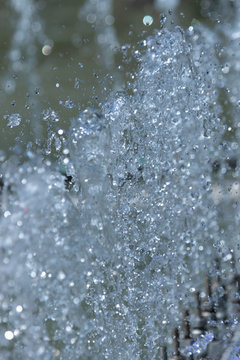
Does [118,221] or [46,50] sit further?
[46,50]

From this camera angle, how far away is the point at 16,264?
11.7 ft

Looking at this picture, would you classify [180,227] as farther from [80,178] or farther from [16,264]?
[16,264]

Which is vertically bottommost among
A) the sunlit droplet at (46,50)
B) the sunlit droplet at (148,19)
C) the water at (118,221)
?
the water at (118,221)

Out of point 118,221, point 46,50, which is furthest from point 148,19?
point 118,221

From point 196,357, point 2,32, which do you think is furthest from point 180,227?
point 2,32

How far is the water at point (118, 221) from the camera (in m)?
3.67

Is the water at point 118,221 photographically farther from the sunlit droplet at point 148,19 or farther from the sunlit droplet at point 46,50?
the sunlit droplet at point 46,50

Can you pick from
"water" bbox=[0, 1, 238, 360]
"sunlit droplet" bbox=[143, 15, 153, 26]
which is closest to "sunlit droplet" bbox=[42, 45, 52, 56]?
"sunlit droplet" bbox=[143, 15, 153, 26]

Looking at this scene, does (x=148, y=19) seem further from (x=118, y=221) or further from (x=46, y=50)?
(x=118, y=221)

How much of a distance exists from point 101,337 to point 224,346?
0.95 m

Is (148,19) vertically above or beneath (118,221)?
above

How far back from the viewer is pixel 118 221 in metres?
5.05

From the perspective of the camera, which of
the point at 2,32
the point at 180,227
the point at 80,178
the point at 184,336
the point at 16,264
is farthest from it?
the point at 2,32

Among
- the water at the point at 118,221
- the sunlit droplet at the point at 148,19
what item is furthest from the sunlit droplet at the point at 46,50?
the water at the point at 118,221
